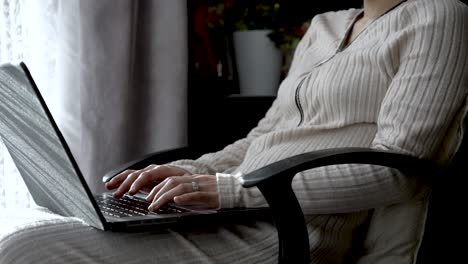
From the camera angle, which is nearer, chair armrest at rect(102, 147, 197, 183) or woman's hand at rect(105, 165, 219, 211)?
woman's hand at rect(105, 165, 219, 211)

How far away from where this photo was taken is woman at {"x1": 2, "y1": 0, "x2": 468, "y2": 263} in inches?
45.0

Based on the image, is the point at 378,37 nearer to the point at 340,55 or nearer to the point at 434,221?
the point at 340,55

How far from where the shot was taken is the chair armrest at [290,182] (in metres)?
1.02

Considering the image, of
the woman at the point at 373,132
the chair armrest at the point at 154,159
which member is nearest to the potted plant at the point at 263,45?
the chair armrest at the point at 154,159

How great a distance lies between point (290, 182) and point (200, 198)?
0.59 ft

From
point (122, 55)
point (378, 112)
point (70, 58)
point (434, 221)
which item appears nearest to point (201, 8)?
point (122, 55)

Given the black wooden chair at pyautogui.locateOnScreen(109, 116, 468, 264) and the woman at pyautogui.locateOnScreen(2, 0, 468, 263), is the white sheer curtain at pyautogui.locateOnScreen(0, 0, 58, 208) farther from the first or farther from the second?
the black wooden chair at pyautogui.locateOnScreen(109, 116, 468, 264)

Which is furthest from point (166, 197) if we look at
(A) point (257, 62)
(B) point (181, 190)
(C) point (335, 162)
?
(A) point (257, 62)

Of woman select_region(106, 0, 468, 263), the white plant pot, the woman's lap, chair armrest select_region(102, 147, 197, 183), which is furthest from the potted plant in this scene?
the woman's lap

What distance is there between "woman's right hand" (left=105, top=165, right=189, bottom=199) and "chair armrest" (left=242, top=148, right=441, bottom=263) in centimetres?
36

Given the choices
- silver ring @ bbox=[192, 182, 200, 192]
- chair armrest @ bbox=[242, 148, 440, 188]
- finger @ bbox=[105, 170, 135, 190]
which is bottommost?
finger @ bbox=[105, 170, 135, 190]

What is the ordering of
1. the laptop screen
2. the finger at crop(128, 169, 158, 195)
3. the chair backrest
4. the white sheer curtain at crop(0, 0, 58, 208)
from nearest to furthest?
1. the laptop screen
2. the chair backrest
3. the finger at crop(128, 169, 158, 195)
4. the white sheer curtain at crop(0, 0, 58, 208)

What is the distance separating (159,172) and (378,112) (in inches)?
17.5

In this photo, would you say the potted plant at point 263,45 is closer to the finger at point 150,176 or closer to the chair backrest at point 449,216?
the finger at point 150,176
